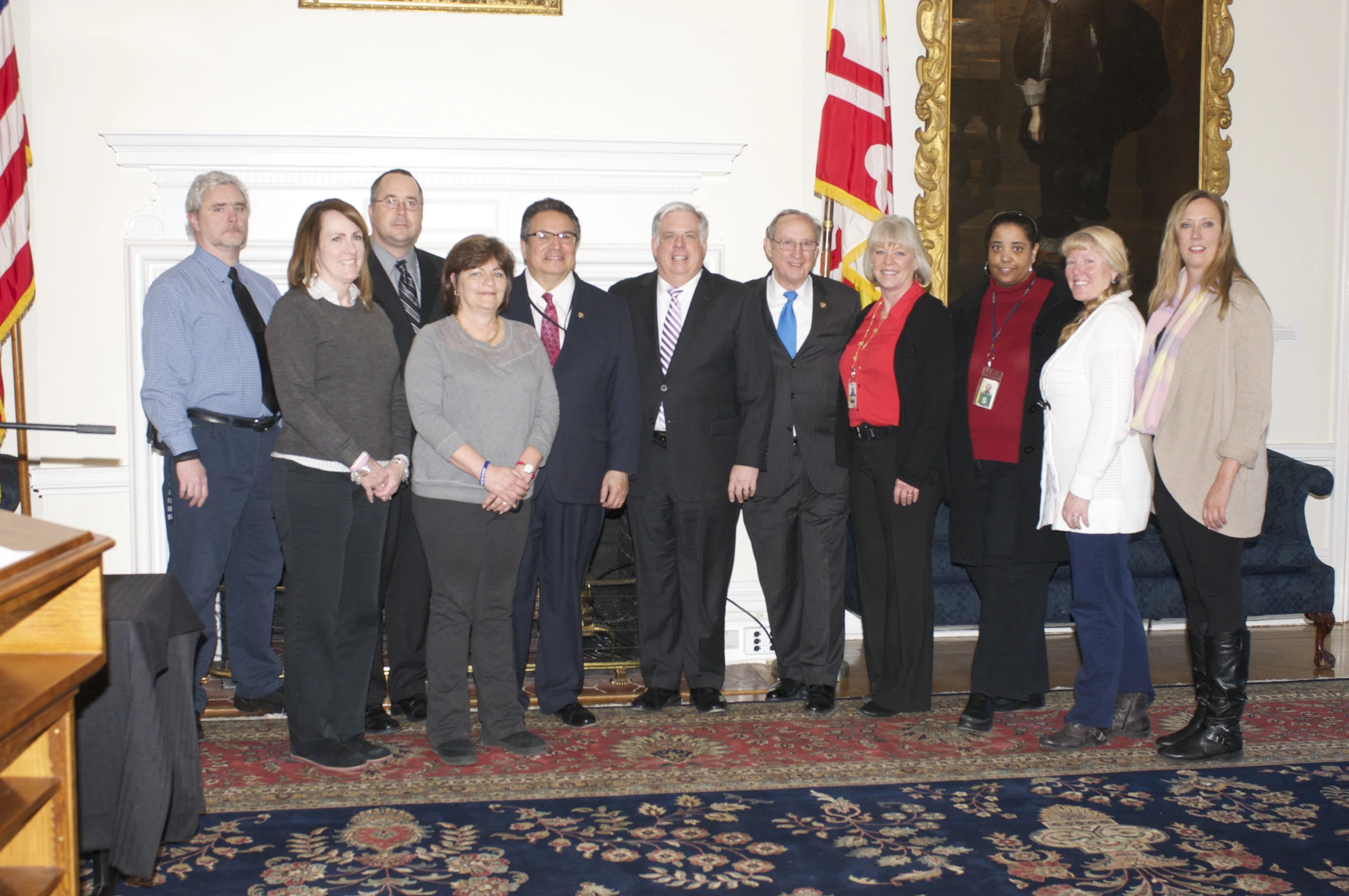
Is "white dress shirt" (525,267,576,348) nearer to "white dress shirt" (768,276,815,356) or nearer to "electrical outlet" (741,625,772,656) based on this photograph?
"white dress shirt" (768,276,815,356)

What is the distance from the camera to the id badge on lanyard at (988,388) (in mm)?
3641

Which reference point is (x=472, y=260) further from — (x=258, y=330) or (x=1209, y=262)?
(x=1209, y=262)

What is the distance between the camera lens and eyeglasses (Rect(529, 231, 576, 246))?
362cm

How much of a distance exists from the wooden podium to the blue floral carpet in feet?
2.31

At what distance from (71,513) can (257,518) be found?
126 cm

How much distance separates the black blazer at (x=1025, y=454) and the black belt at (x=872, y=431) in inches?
8.2

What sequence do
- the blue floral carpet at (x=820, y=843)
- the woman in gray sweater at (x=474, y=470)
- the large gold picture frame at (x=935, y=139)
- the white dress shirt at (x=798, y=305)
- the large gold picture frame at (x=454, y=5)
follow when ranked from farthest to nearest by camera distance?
the large gold picture frame at (x=935, y=139) < the large gold picture frame at (x=454, y=5) < the white dress shirt at (x=798, y=305) < the woman in gray sweater at (x=474, y=470) < the blue floral carpet at (x=820, y=843)

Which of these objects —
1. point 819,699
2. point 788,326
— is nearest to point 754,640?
point 819,699

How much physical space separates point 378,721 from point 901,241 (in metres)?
2.34

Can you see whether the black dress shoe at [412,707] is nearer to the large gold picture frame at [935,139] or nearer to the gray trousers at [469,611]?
the gray trousers at [469,611]

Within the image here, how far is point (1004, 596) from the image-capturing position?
3682 mm

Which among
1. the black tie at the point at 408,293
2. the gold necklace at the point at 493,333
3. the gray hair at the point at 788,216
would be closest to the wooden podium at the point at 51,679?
the gold necklace at the point at 493,333

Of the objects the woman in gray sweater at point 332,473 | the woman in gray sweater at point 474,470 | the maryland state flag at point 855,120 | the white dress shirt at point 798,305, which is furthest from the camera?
the maryland state flag at point 855,120

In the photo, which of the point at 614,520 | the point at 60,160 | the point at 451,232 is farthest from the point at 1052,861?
the point at 60,160
